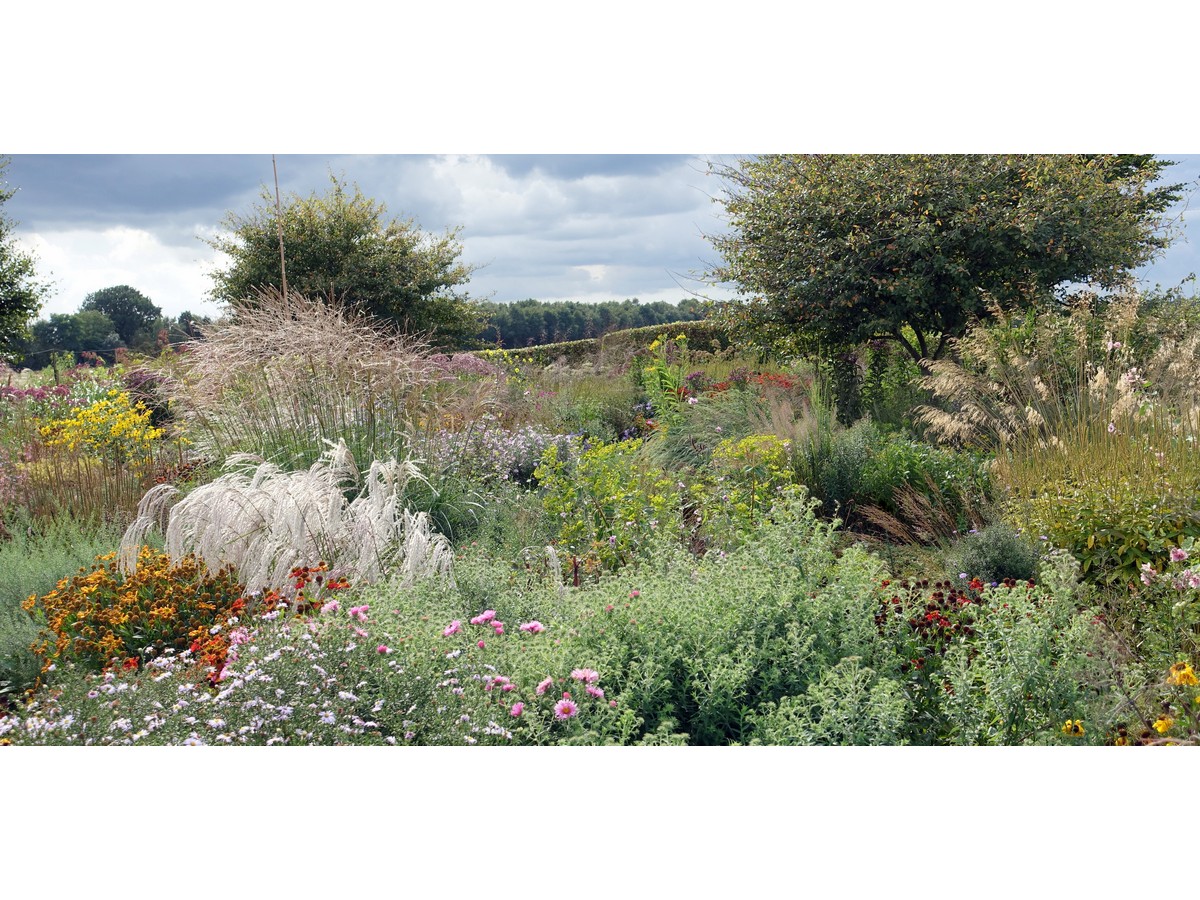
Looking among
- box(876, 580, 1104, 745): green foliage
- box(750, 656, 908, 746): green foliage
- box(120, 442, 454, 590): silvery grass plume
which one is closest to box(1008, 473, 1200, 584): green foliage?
box(876, 580, 1104, 745): green foliage

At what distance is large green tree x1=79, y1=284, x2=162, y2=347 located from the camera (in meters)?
9.76

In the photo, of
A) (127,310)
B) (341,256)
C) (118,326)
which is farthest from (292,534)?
(341,256)

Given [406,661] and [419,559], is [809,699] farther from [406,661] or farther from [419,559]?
[419,559]

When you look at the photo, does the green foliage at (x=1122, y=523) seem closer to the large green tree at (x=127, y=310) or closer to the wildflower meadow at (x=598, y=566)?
the wildflower meadow at (x=598, y=566)

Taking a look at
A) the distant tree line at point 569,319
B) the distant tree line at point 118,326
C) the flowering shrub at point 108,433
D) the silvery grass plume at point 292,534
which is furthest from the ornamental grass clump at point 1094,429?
the distant tree line at point 569,319

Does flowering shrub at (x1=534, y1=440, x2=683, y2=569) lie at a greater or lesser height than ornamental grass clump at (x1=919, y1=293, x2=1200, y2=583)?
lesser

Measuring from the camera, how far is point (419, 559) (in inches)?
153

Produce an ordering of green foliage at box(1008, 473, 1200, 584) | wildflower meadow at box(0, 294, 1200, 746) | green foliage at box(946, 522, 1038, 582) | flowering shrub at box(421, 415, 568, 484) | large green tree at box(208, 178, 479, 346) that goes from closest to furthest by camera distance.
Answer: wildflower meadow at box(0, 294, 1200, 746) < green foliage at box(1008, 473, 1200, 584) < green foliage at box(946, 522, 1038, 582) < flowering shrub at box(421, 415, 568, 484) < large green tree at box(208, 178, 479, 346)

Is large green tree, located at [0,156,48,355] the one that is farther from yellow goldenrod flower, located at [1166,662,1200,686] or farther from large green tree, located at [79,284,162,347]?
yellow goldenrod flower, located at [1166,662,1200,686]

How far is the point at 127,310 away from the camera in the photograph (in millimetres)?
9891

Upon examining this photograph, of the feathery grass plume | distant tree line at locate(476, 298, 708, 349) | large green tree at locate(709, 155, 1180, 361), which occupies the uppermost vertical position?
large green tree at locate(709, 155, 1180, 361)

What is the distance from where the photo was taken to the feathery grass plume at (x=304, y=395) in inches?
211

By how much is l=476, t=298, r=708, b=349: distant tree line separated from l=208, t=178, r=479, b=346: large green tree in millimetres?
2634

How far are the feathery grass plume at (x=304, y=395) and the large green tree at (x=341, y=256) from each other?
7.87m
